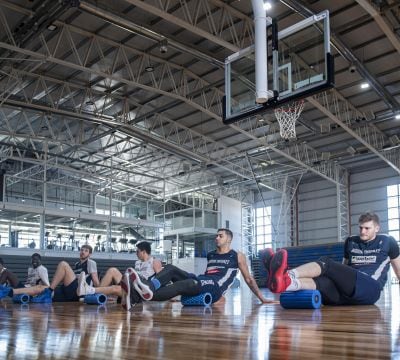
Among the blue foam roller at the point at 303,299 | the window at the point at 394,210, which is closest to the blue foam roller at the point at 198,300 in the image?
the blue foam roller at the point at 303,299

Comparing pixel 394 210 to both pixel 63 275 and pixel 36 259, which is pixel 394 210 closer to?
pixel 36 259

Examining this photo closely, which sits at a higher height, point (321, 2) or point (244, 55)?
point (321, 2)

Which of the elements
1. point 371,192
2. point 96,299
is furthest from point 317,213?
point 96,299

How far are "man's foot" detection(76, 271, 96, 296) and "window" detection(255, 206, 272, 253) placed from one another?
74.3 feet

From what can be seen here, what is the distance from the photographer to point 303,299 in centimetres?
492

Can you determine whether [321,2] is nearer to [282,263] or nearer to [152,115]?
[152,115]

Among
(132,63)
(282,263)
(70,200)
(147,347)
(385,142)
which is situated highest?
(132,63)

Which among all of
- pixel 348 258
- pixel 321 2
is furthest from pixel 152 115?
pixel 348 258

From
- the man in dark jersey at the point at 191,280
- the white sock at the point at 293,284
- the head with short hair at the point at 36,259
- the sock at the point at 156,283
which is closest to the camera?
the white sock at the point at 293,284

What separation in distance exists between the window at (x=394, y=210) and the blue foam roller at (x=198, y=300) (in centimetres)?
2072

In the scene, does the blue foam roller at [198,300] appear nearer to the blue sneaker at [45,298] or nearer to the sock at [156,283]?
the sock at [156,283]

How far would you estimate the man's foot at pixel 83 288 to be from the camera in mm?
7465

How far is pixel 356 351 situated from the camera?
7.00 ft

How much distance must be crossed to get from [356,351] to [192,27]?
11.6m
